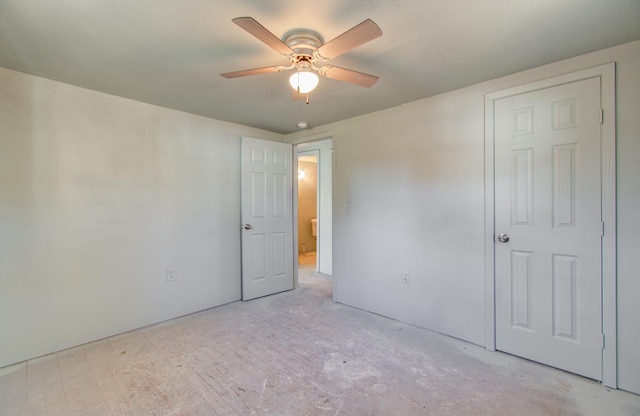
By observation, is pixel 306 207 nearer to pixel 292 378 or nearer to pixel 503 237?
pixel 503 237

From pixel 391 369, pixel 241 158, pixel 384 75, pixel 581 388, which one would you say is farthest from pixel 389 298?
pixel 241 158

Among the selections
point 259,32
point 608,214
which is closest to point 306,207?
point 608,214

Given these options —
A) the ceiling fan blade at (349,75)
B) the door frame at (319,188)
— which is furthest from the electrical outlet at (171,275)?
the ceiling fan blade at (349,75)

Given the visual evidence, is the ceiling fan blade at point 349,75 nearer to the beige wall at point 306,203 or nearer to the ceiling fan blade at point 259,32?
the ceiling fan blade at point 259,32

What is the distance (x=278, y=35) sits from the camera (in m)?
1.75

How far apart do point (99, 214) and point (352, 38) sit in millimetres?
2679

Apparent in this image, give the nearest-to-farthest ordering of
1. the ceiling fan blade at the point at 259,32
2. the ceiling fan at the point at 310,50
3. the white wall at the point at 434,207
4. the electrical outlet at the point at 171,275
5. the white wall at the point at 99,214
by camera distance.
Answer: the ceiling fan blade at the point at 259,32, the ceiling fan at the point at 310,50, the white wall at the point at 434,207, the white wall at the point at 99,214, the electrical outlet at the point at 171,275

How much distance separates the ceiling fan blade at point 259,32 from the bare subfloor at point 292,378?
83.2 inches

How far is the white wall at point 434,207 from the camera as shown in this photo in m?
1.91

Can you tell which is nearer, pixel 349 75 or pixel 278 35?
pixel 278 35

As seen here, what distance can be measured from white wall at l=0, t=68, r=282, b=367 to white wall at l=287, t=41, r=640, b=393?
63.9 inches

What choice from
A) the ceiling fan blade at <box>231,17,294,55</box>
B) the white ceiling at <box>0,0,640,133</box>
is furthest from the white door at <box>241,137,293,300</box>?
the ceiling fan blade at <box>231,17,294,55</box>

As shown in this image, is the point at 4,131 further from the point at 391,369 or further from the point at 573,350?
the point at 573,350

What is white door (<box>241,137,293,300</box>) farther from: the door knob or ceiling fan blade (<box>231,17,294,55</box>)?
the door knob
